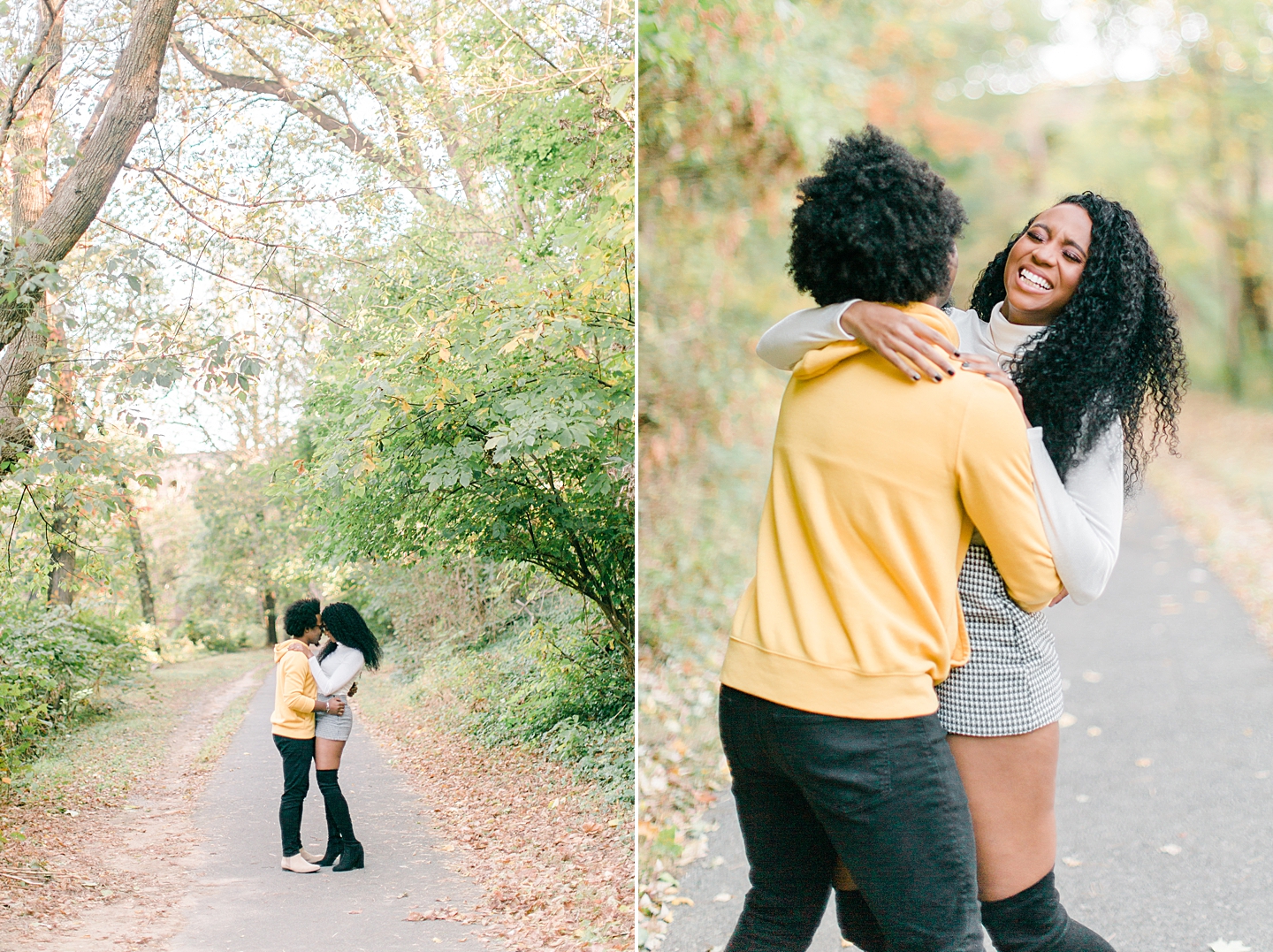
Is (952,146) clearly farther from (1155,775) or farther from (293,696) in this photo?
→ (293,696)

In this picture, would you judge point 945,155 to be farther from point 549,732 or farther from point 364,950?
point 364,950

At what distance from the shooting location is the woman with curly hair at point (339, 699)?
1996 mm

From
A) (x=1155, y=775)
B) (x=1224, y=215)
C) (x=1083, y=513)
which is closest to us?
(x=1083, y=513)

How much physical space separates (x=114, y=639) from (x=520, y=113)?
1.30 meters

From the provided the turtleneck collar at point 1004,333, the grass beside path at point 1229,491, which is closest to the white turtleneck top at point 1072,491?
the turtleneck collar at point 1004,333

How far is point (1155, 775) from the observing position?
98.9 inches

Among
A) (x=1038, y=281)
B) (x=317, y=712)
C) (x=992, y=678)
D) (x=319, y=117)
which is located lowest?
(x=317, y=712)

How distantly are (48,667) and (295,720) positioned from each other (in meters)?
0.45

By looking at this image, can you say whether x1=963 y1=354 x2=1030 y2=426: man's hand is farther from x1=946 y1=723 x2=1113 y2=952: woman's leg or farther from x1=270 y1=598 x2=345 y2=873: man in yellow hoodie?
x1=270 y1=598 x2=345 y2=873: man in yellow hoodie

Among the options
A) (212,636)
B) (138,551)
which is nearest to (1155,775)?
(212,636)

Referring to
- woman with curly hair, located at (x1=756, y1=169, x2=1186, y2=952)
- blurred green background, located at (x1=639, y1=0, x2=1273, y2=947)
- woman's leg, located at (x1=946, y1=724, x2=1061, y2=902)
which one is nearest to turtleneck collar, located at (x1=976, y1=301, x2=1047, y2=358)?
woman with curly hair, located at (x1=756, y1=169, x2=1186, y2=952)

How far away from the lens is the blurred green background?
2.54 m

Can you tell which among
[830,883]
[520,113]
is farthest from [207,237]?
[830,883]

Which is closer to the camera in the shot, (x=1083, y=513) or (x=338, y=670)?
(x=1083, y=513)
